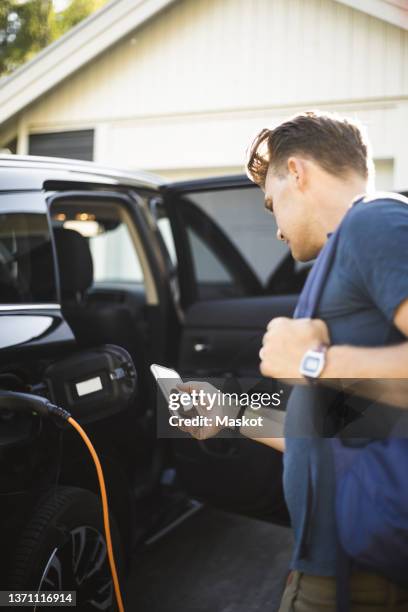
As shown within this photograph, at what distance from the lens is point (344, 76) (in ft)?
22.9

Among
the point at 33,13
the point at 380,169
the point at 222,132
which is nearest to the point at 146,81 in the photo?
the point at 222,132

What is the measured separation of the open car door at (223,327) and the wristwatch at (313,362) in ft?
3.48

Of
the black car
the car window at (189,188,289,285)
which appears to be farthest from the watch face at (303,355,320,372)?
the car window at (189,188,289,285)

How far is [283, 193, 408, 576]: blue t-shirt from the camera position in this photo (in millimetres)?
1153

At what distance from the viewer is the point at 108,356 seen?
2.38 meters

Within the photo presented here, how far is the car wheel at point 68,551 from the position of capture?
194 cm

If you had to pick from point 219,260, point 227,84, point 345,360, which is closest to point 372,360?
point 345,360

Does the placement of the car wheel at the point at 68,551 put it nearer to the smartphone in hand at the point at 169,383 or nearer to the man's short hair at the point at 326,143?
the smartphone in hand at the point at 169,383

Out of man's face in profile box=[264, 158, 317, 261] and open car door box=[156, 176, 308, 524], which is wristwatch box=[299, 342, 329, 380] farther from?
open car door box=[156, 176, 308, 524]

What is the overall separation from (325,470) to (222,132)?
6632 millimetres

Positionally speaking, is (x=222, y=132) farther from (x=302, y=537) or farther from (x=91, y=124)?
(x=302, y=537)

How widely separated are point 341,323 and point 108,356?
1.27 meters

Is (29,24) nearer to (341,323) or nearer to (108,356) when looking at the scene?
(108,356)

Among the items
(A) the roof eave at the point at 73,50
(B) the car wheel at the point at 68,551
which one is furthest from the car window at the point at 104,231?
(A) the roof eave at the point at 73,50
